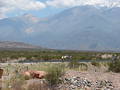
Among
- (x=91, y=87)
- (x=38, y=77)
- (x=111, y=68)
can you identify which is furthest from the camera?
(x=111, y=68)

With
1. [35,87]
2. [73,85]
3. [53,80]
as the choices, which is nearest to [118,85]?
[73,85]

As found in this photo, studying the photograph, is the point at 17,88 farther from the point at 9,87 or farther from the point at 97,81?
the point at 97,81

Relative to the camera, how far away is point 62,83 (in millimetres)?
18672

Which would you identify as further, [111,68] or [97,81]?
[111,68]

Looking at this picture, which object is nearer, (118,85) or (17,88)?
(17,88)

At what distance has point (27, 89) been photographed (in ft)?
52.1

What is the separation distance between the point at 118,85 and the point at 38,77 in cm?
520

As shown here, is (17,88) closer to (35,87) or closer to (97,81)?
(35,87)

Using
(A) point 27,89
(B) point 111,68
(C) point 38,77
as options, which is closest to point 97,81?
(C) point 38,77

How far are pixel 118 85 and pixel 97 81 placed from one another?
5.04 ft

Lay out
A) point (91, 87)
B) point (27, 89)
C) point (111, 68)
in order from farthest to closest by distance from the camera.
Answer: point (111, 68)
point (91, 87)
point (27, 89)

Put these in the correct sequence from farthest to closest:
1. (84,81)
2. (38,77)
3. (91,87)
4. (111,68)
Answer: (111,68)
(38,77)
(84,81)
(91,87)

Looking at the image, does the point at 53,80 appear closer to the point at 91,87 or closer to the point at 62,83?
the point at 62,83

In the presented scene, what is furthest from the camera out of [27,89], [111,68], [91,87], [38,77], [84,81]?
[111,68]
